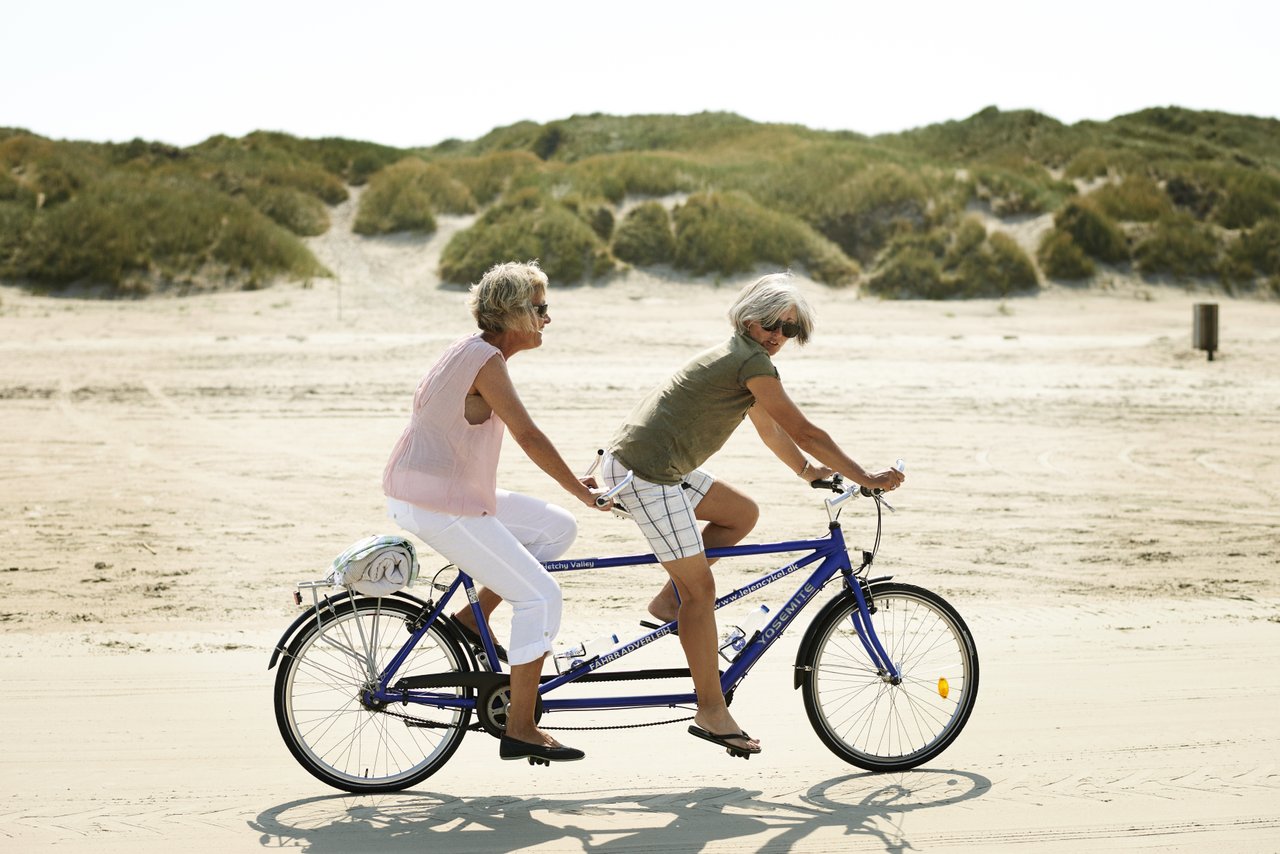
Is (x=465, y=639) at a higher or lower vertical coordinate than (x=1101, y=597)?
higher

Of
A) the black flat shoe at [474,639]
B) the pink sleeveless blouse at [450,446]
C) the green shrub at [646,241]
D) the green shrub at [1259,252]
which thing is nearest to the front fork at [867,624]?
the black flat shoe at [474,639]

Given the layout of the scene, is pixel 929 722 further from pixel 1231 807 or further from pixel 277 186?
pixel 277 186

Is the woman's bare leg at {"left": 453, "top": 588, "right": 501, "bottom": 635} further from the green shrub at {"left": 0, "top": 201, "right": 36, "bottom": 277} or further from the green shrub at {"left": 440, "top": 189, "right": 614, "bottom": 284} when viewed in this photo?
the green shrub at {"left": 0, "top": 201, "right": 36, "bottom": 277}

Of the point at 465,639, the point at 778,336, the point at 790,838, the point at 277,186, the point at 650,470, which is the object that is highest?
the point at 277,186

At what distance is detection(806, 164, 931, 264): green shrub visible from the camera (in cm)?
3008

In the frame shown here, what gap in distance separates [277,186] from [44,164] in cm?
594

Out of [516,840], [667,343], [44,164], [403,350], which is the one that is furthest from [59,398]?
[44,164]

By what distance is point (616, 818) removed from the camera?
4.59 m

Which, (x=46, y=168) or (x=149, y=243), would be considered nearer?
(x=149, y=243)

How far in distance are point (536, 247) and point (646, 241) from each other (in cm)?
228

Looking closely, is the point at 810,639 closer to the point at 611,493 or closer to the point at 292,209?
the point at 611,493

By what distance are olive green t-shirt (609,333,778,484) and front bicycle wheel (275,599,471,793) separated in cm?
95

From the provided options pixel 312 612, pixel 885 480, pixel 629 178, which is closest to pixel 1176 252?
pixel 629 178

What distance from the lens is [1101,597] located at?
809cm
